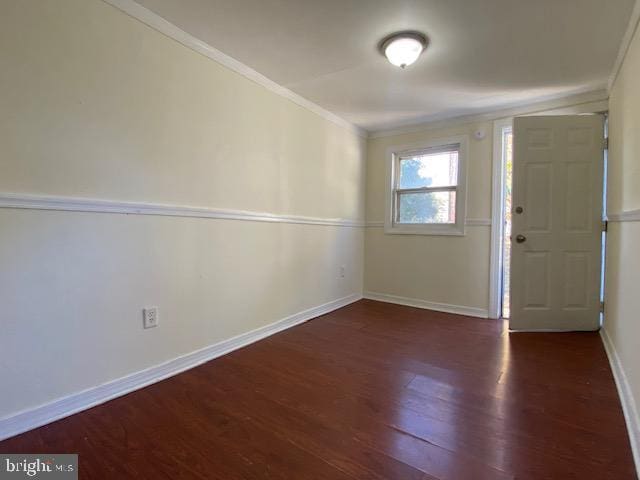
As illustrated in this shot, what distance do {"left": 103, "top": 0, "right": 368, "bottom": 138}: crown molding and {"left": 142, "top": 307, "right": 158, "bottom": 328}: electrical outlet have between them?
1.63 m

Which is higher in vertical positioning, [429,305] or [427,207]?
[427,207]

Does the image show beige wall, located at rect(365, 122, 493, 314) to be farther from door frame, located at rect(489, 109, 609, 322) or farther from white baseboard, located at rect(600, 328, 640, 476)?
white baseboard, located at rect(600, 328, 640, 476)

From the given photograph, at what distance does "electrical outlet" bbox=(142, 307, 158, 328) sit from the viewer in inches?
69.9

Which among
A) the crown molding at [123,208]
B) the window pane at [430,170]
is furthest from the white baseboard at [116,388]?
the window pane at [430,170]

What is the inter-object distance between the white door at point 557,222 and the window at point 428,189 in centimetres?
64

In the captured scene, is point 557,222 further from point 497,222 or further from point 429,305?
point 429,305

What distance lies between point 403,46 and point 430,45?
0.22 meters

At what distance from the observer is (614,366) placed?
192cm

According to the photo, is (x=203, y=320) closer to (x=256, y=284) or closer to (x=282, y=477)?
(x=256, y=284)

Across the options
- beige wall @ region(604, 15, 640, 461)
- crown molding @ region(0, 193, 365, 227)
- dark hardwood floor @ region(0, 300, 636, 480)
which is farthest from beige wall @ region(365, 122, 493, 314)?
crown molding @ region(0, 193, 365, 227)

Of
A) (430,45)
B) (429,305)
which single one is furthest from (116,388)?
(429,305)

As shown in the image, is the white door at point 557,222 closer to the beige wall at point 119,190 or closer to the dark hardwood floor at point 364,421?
the dark hardwood floor at point 364,421

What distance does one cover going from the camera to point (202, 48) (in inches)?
78.7

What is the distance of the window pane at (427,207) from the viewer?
3404 mm
